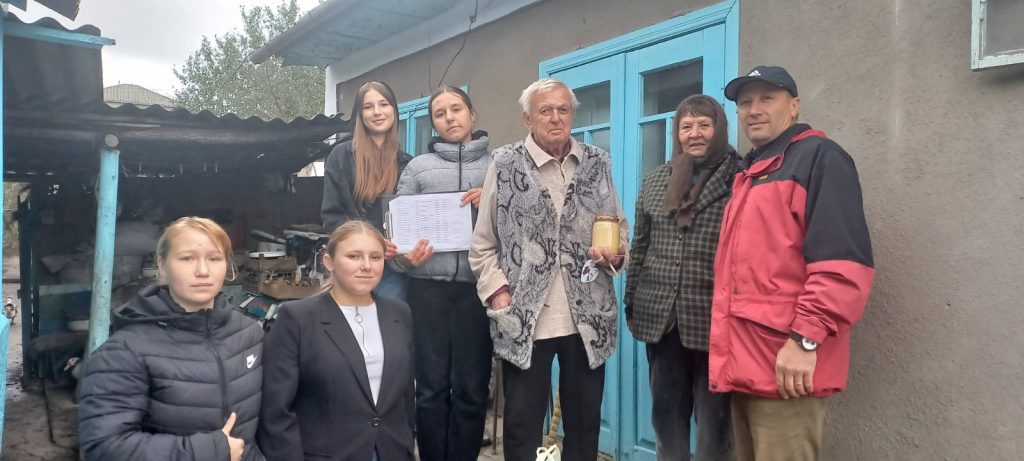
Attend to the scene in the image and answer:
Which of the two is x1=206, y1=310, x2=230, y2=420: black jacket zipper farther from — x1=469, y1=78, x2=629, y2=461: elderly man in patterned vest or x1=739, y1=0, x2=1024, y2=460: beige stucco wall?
x1=739, y1=0, x2=1024, y2=460: beige stucco wall

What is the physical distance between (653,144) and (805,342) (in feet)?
5.86

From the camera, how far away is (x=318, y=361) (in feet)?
6.84

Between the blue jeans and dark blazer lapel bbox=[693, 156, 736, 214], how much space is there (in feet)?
4.00

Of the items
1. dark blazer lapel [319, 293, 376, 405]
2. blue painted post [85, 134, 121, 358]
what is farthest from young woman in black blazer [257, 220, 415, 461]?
blue painted post [85, 134, 121, 358]

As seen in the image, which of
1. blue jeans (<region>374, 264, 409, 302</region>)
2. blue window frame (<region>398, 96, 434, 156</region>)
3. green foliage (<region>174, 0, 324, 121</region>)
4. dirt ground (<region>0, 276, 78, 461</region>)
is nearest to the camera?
blue jeans (<region>374, 264, 409, 302</region>)

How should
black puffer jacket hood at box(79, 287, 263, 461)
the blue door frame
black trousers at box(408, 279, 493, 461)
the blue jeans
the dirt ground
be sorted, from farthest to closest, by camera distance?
the dirt ground → the blue door frame → the blue jeans → black trousers at box(408, 279, 493, 461) → black puffer jacket hood at box(79, 287, 263, 461)

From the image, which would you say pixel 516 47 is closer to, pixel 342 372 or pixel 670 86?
pixel 670 86

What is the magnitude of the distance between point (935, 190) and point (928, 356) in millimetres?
576

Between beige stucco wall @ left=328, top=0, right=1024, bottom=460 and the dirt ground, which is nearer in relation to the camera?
beige stucco wall @ left=328, top=0, right=1024, bottom=460

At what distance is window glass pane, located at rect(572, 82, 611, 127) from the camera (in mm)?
3773

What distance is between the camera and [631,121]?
11.5 feet

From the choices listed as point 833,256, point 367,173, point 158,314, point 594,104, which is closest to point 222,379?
point 158,314

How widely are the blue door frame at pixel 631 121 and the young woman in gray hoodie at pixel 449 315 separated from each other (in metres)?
1.15

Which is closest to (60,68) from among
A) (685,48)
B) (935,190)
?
(685,48)
